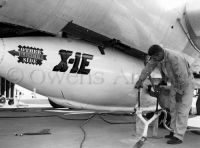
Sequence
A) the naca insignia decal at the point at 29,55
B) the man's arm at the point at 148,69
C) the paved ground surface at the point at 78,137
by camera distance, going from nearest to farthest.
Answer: the paved ground surface at the point at 78,137, the man's arm at the point at 148,69, the naca insignia decal at the point at 29,55

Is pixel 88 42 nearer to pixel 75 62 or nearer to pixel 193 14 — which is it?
pixel 75 62

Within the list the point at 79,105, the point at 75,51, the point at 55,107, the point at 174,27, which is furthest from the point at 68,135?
the point at 55,107

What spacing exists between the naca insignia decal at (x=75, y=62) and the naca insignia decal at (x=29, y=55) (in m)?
0.32

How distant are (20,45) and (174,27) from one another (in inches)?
121

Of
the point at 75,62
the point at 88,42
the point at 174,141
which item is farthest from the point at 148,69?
the point at 88,42

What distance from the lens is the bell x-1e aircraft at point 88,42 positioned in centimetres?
444

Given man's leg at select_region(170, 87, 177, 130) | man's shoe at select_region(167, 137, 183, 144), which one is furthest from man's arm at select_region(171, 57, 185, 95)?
man's shoe at select_region(167, 137, 183, 144)

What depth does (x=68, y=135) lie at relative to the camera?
14.6 feet

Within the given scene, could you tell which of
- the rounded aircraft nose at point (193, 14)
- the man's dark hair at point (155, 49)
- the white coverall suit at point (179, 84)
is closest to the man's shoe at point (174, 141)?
the white coverall suit at point (179, 84)

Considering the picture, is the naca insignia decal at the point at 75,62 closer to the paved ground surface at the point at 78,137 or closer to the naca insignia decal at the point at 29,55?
the naca insignia decal at the point at 29,55

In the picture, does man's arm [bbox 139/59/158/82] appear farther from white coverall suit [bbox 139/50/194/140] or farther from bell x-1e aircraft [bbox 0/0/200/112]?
bell x-1e aircraft [bbox 0/0/200/112]

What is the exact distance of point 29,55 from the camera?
4.62m

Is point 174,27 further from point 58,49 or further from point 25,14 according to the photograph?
point 25,14

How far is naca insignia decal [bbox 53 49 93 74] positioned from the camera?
191 inches
